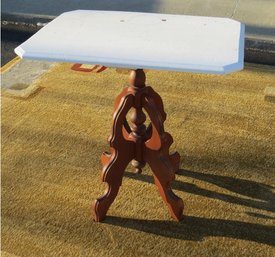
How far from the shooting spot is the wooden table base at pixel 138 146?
2320 mm

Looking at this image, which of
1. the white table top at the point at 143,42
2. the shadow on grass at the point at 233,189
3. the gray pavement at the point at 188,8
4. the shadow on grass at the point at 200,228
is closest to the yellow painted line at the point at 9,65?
the gray pavement at the point at 188,8

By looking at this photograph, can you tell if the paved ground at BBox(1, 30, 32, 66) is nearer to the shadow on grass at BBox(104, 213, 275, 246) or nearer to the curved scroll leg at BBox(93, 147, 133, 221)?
the curved scroll leg at BBox(93, 147, 133, 221)

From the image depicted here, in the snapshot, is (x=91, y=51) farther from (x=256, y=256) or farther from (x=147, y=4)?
(x=147, y=4)

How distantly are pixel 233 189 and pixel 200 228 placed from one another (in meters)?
0.41

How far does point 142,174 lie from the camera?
2.89 m

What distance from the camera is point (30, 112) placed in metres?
3.53

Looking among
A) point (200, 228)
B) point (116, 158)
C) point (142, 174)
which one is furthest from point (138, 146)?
point (200, 228)

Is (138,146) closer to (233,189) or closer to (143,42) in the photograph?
(143,42)

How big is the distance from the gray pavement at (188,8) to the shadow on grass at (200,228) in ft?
8.21

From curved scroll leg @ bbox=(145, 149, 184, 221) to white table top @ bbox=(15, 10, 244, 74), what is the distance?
614 millimetres

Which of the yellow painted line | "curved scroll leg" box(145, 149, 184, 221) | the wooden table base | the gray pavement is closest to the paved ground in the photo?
the yellow painted line

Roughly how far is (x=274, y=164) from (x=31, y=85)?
2.20 metres

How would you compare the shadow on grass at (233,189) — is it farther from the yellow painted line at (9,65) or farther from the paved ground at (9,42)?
the paved ground at (9,42)

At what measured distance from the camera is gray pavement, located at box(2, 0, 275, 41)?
4688 mm
